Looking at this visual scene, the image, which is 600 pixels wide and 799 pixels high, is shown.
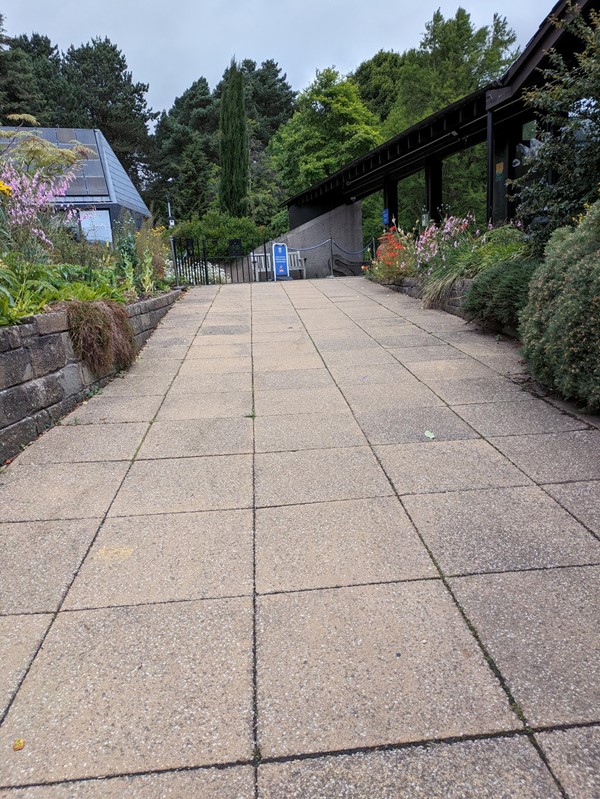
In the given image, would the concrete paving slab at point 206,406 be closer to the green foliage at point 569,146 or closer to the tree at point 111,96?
the green foliage at point 569,146

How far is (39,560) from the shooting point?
260 cm

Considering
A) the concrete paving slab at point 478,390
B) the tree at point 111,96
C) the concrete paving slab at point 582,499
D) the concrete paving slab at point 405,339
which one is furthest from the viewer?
the tree at point 111,96

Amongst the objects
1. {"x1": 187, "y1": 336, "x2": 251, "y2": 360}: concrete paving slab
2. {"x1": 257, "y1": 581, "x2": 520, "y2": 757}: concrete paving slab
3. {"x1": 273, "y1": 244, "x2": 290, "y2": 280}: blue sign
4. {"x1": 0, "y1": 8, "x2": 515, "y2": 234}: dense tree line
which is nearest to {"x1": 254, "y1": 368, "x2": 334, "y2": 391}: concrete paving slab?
{"x1": 187, "y1": 336, "x2": 251, "y2": 360}: concrete paving slab

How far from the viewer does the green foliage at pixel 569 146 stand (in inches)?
241

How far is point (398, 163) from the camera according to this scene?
17547 millimetres

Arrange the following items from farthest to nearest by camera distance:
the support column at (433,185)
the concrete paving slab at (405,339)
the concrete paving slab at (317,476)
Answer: the support column at (433,185) < the concrete paving slab at (405,339) < the concrete paving slab at (317,476)

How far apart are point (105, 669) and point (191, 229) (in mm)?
25435

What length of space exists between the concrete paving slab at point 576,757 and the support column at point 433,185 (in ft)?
53.1

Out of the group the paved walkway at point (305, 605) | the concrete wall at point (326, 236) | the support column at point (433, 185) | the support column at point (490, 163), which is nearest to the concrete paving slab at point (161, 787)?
the paved walkway at point (305, 605)

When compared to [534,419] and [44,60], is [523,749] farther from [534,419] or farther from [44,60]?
[44,60]

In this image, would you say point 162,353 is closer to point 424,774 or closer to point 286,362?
point 286,362

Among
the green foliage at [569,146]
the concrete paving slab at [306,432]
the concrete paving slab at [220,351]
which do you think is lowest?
the concrete paving slab at [306,432]

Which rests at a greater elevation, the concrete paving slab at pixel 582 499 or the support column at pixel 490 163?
the support column at pixel 490 163

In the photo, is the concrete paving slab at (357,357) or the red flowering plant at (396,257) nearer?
the concrete paving slab at (357,357)
